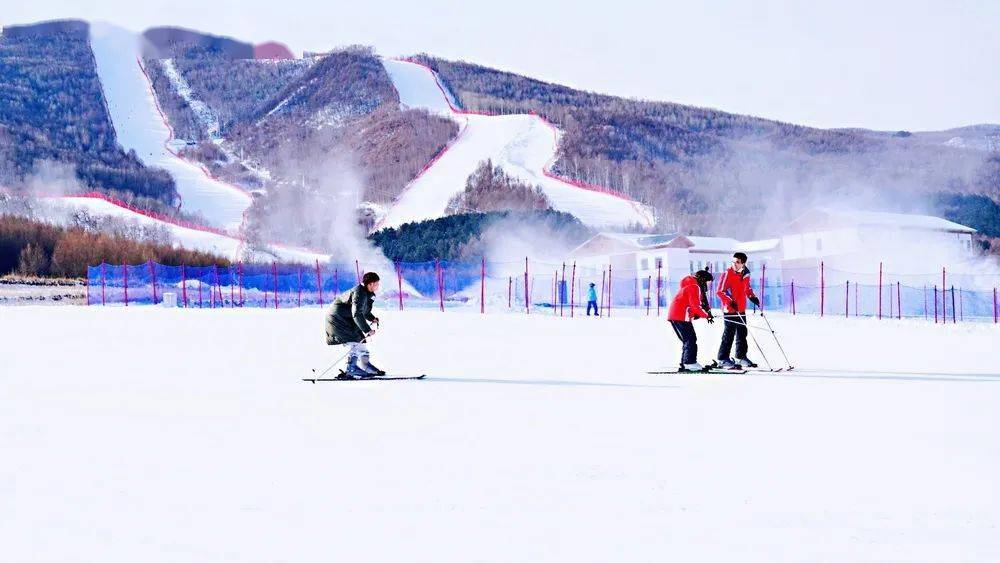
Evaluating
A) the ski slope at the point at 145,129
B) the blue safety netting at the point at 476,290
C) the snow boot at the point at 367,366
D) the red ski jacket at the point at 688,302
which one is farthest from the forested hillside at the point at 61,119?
the red ski jacket at the point at 688,302

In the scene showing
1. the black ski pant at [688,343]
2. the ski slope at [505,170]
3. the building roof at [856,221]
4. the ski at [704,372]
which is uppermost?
the ski slope at [505,170]

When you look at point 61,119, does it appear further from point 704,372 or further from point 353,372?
point 704,372

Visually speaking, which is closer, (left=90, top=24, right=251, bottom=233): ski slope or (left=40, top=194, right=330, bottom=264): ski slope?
(left=40, top=194, right=330, bottom=264): ski slope

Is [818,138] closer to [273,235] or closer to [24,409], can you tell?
[273,235]

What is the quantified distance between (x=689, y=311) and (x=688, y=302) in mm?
144

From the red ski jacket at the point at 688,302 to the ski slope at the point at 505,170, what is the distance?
2421 inches

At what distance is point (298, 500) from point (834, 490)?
317 cm

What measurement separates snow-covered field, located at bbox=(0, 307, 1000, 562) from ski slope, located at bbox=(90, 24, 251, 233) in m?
68.2

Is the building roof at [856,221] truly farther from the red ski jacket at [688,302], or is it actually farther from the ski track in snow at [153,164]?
the red ski jacket at [688,302]

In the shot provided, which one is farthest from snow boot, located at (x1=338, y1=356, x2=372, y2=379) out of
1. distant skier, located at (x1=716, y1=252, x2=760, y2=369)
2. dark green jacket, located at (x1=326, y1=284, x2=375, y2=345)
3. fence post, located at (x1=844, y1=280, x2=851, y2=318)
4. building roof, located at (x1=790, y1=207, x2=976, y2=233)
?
building roof, located at (x1=790, y1=207, x2=976, y2=233)

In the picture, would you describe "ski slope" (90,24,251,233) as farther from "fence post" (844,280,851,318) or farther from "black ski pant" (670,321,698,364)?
"black ski pant" (670,321,698,364)

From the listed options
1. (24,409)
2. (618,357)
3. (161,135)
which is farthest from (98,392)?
(161,135)

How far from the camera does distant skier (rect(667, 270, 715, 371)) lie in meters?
13.1

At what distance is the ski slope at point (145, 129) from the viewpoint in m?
88.8
